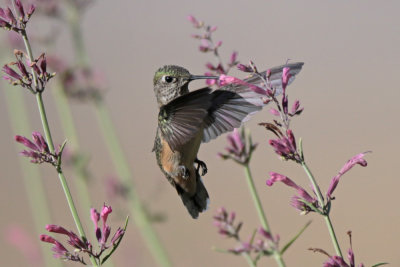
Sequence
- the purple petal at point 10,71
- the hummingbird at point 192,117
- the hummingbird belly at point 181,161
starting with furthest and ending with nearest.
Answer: the hummingbird belly at point 181,161, the hummingbird at point 192,117, the purple petal at point 10,71

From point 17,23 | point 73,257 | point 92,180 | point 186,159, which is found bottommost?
point 73,257

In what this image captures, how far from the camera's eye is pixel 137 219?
4637mm

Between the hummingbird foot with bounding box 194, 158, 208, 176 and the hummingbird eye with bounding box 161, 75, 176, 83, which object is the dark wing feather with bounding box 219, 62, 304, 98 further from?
the hummingbird foot with bounding box 194, 158, 208, 176

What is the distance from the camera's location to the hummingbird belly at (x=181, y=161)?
3.15 meters

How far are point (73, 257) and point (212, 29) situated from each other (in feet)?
4.98

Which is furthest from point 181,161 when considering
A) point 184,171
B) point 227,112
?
point 227,112

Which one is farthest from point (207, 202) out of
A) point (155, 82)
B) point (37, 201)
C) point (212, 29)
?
point (37, 201)

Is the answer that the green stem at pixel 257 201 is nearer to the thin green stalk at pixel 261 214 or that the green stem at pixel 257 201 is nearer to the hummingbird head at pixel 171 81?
the thin green stalk at pixel 261 214

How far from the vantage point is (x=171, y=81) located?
10.6 ft

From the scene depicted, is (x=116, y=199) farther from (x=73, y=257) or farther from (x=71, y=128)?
(x=73, y=257)

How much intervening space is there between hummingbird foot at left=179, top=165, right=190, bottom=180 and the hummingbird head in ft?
1.31

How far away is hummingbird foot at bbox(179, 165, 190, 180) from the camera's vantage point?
3.18m

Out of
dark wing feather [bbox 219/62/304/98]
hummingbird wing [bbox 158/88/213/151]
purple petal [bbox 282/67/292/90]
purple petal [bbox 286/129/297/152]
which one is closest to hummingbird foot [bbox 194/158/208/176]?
hummingbird wing [bbox 158/88/213/151]

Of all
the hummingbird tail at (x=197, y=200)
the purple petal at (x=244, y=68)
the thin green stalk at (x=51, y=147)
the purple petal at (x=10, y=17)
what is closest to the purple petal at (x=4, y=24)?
the purple petal at (x=10, y=17)
